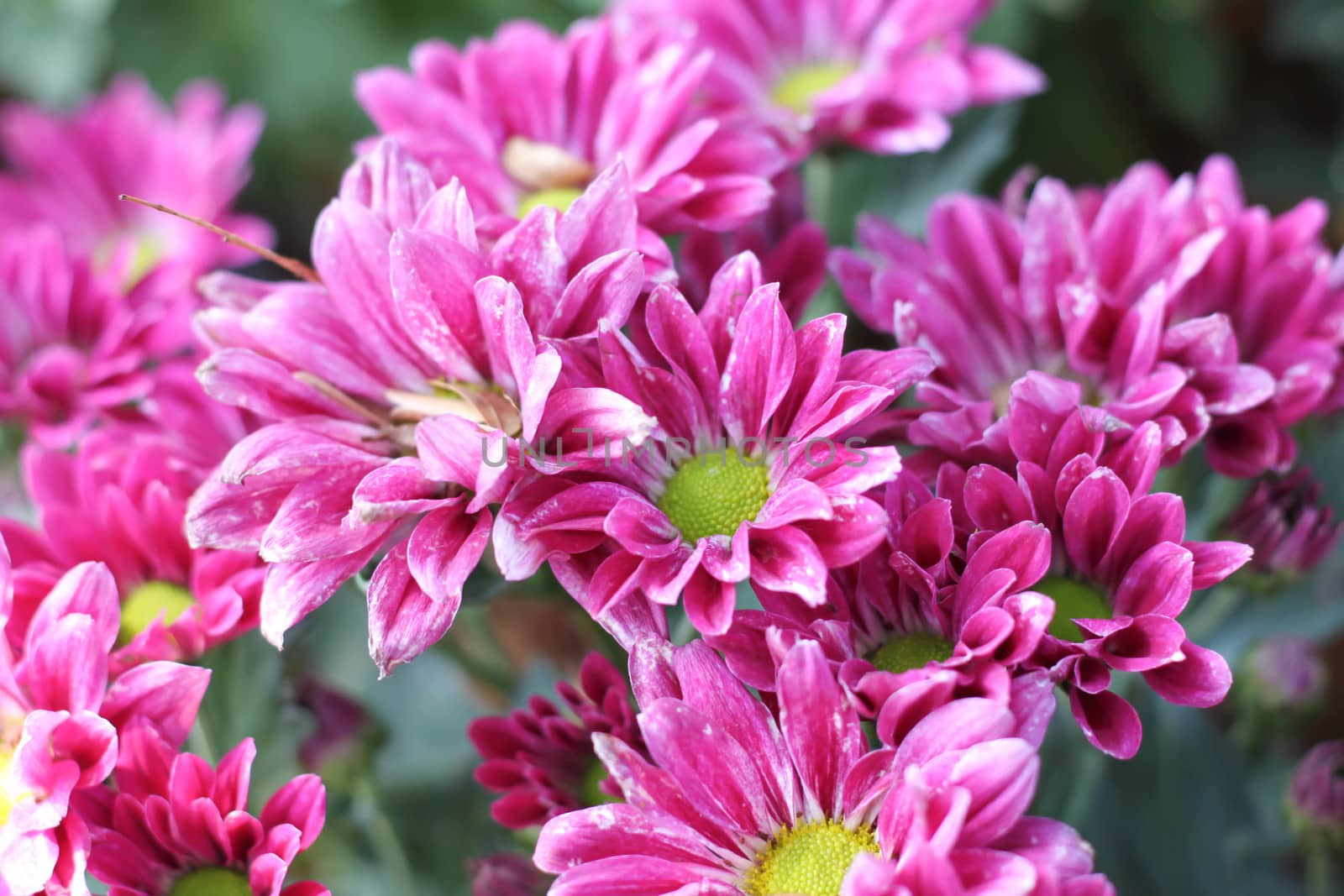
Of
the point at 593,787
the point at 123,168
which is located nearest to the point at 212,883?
the point at 593,787

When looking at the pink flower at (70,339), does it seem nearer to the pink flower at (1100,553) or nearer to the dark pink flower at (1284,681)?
the pink flower at (1100,553)

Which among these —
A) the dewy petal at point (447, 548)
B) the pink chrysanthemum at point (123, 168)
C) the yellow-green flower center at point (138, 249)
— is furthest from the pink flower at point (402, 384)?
the yellow-green flower center at point (138, 249)

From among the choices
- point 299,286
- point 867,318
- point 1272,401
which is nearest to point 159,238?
point 299,286

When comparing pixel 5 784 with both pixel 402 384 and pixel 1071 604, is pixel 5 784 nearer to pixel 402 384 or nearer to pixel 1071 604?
pixel 402 384

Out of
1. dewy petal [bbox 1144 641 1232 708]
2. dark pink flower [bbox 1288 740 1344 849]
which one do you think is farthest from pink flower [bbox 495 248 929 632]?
dark pink flower [bbox 1288 740 1344 849]

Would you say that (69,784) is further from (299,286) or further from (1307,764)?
(1307,764)

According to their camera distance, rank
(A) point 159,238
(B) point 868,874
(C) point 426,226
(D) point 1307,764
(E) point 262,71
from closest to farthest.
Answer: (B) point 868,874, (C) point 426,226, (D) point 1307,764, (A) point 159,238, (E) point 262,71

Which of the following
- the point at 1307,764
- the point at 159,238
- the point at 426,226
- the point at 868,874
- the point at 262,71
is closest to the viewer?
the point at 868,874
